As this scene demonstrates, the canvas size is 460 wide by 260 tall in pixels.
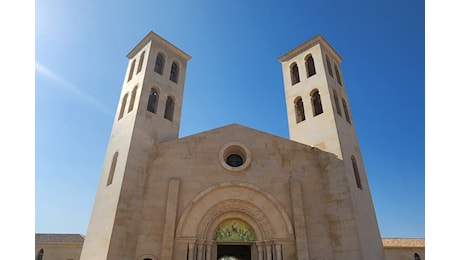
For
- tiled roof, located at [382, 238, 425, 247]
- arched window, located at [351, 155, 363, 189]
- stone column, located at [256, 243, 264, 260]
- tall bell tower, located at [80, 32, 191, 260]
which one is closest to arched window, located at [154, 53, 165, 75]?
tall bell tower, located at [80, 32, 191, 260]

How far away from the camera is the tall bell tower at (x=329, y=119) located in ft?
41.0

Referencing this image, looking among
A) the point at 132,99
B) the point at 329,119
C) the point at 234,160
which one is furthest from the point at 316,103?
the point at 132,99

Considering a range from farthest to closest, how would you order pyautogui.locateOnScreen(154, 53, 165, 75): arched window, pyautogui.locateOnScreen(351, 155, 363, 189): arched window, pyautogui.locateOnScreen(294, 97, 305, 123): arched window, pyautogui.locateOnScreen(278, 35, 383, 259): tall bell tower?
pyautogui.locateOnScreen(154, 53, 165, 75): arched window
pyautogui.locateOnScreen(294, 97, 305, 123): arched window
pyautogui.locateOnScreen(351, 155, 363, 189): arched window
pyautogui.locateOnScreen(278, 35, 383, 259): tall bell tower

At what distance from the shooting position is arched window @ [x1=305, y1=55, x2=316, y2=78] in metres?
17.4

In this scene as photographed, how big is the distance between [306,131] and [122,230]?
1038 centimetres

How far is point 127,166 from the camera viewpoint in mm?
12641

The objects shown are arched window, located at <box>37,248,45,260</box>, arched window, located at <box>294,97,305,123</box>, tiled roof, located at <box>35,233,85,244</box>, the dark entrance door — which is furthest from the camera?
tiled roof, located at <box>35,233,85,244</box>

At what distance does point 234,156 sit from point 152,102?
5791 millimetres

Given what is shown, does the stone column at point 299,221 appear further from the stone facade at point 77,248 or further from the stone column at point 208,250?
the stone facade at point 77,248

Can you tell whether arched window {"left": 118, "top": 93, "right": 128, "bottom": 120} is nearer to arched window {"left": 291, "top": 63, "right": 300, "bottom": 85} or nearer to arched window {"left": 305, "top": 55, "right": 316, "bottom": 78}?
arched window {"left": 291, "top": 63, "right": 300, "bottom": 85}

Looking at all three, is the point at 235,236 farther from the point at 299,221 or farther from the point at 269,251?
the point at 299,221

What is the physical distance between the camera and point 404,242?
90.5ft

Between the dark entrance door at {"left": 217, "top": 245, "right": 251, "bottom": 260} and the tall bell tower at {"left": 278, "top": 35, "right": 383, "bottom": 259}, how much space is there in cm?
491

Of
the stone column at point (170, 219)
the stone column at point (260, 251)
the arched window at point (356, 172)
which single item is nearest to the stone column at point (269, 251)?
the stone column at point (260, 251)
